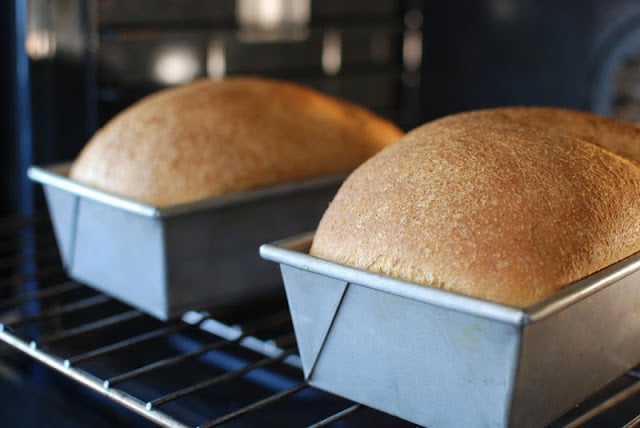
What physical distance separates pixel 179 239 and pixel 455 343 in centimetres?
40

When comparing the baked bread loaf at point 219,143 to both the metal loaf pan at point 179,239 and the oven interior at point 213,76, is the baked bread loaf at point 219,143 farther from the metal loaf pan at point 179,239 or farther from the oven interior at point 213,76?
the oven interior at point 213,76

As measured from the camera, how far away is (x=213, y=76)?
1.57m

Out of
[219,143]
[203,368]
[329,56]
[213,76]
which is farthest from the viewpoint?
[329,56]

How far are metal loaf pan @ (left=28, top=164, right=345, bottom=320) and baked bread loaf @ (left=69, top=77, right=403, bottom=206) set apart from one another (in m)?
0.04

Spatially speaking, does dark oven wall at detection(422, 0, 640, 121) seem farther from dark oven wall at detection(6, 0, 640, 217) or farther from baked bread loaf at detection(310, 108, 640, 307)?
baked bread loaf at detection(310, 108, 640, 307)

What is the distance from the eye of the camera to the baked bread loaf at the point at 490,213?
0.69 m

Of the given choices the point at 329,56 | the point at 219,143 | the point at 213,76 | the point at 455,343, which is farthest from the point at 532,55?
the point at 455,343

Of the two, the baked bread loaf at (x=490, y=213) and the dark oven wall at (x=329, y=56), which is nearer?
the baked bread loaf at (x=490, y=213)

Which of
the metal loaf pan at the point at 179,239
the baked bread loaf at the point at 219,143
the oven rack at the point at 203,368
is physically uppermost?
the baked bread loaf at the point at 219,143

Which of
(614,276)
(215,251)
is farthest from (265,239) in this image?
(614,276)

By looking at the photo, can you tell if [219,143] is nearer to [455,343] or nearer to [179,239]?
[179,239]

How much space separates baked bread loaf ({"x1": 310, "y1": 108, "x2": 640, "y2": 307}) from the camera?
69 cm

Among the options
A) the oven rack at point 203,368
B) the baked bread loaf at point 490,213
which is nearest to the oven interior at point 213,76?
the oven rack at point 203,368

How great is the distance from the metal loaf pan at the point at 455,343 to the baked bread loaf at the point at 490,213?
1.4 inches
